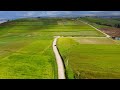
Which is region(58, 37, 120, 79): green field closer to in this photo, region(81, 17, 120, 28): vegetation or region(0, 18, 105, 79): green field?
region(0, 18, 105, 79): green field

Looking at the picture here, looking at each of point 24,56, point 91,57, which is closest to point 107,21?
point 91,57

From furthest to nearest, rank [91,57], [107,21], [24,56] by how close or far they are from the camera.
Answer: [107,21]
[91,57]
[24,56]

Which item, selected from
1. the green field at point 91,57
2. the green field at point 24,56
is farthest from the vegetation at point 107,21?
the green field at point 24,56

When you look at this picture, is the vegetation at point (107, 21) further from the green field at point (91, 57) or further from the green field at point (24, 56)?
the green field at point (24, 56)

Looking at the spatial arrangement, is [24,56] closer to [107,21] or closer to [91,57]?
[91,57]

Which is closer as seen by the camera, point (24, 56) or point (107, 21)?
point (24, 56)

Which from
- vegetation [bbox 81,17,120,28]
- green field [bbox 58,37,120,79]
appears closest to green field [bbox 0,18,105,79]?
green field [bbox 58,37,120,79]
